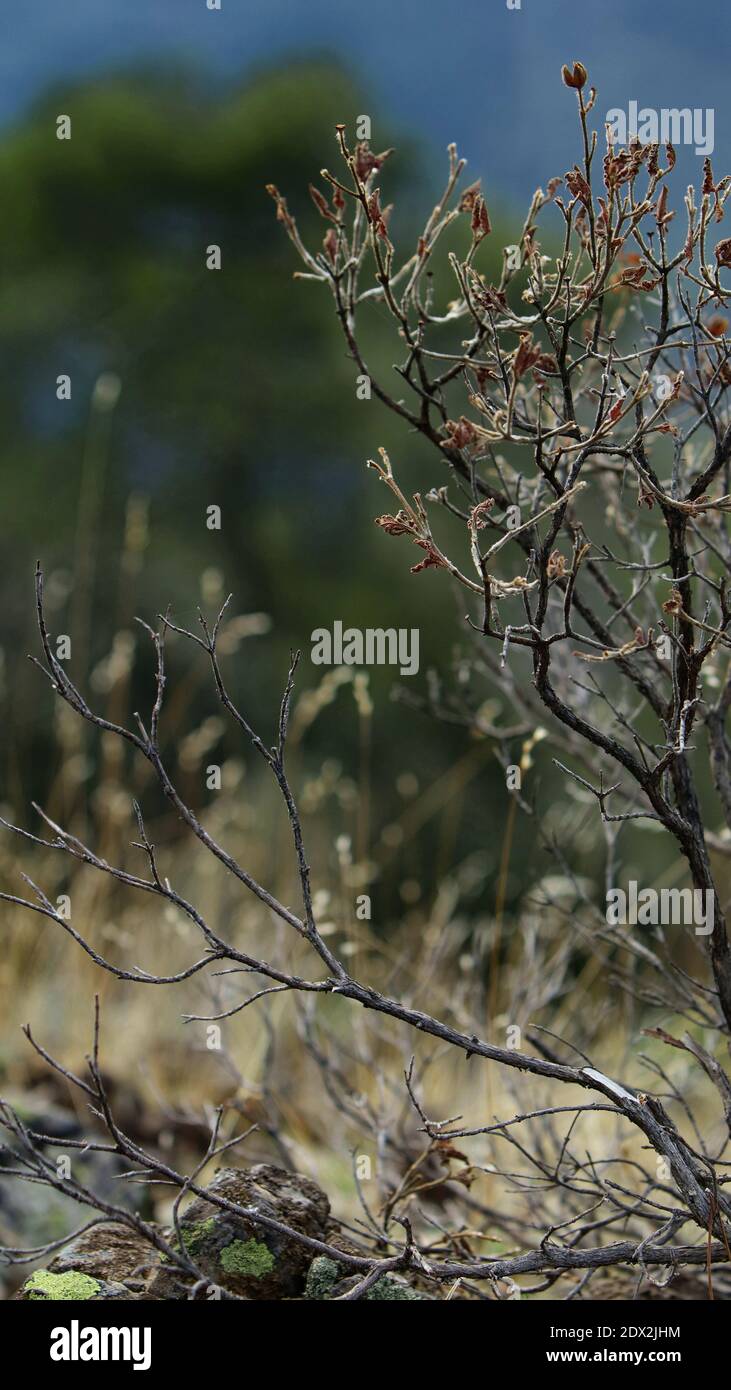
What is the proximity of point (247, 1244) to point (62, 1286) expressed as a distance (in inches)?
11.0

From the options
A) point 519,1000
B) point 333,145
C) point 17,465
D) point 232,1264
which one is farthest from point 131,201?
point 232,1264

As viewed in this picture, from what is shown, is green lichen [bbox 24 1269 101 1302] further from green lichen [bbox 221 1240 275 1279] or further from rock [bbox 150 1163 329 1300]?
green lichen [bbox 221 1240 275 1279]

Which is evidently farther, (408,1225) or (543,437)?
(408,1225)

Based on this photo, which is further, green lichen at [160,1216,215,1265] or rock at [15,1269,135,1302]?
green lichen at [160,1216,215,1265]

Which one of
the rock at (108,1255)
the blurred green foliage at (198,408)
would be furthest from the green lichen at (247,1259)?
the blurred green foliage at (198,408)

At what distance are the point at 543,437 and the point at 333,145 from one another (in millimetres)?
9740

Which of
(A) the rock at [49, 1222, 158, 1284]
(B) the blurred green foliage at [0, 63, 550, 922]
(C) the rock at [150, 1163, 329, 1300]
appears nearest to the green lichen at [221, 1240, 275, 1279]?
(C) the rock at [150, 1163, 329, 1300]

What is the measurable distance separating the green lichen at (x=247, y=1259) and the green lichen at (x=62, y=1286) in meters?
0.19

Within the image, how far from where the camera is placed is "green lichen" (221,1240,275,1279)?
2072mm

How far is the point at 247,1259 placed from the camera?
208cm

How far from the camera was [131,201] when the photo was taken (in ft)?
35.1

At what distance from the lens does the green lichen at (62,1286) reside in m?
1.99

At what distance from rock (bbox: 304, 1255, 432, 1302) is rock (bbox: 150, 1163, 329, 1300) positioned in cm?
4
